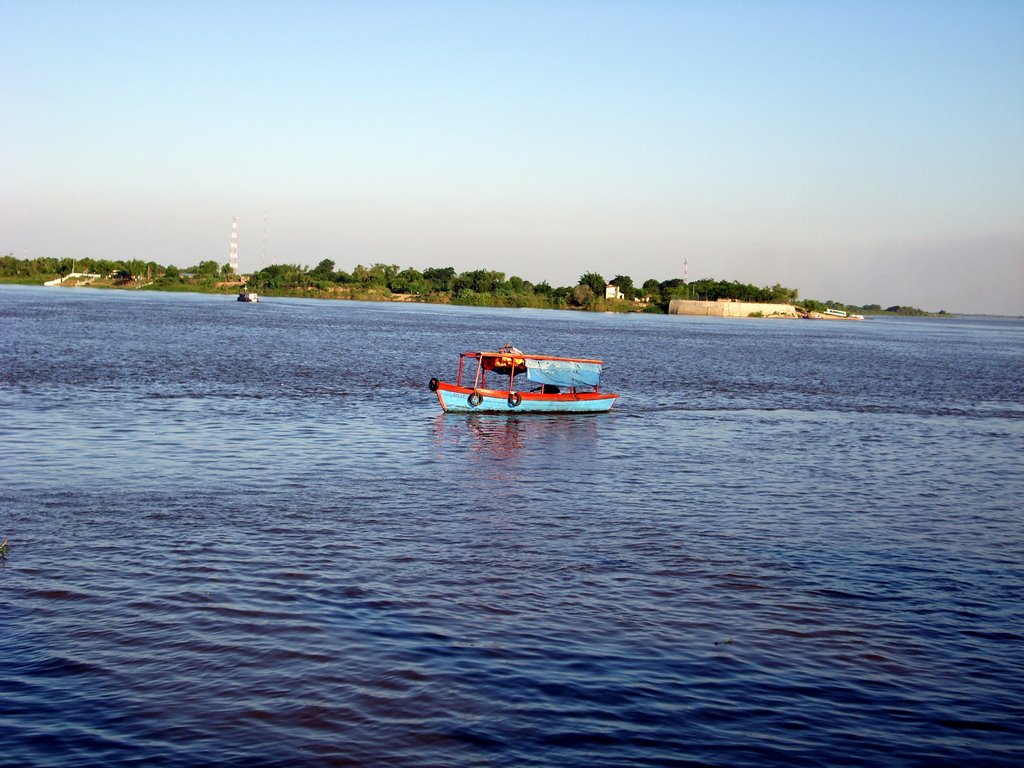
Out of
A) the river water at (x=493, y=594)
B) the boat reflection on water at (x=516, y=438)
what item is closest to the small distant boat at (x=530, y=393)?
the boat reflection on water at (x=516, y=438)

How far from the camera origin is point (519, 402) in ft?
111

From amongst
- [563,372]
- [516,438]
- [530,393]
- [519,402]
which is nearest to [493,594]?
[516,438]

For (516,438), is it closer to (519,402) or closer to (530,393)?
(519,402)

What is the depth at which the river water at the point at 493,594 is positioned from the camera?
376 inches

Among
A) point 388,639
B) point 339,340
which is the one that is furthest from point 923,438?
point 339,340

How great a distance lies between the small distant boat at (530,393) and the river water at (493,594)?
271cm

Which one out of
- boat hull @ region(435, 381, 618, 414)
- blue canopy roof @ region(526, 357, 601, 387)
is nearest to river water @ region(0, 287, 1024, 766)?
boat hull @ region(435, 381, 618, 414)

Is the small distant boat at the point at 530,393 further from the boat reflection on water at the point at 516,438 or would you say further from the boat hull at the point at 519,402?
the boat reflection on water at the point at 516,438

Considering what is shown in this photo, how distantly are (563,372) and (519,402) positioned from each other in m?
1.96

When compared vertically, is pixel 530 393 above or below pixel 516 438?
above

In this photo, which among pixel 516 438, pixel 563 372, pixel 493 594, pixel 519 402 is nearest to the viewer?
pixel 493 594

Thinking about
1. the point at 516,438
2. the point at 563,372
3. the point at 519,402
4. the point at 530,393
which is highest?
the point at 563,372

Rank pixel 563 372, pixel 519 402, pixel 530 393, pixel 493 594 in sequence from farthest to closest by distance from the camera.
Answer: pixel 563 372 → pixel 530 393 → pixel 519 402 → pixel 493 594

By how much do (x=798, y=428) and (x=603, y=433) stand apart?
23.9 ft
